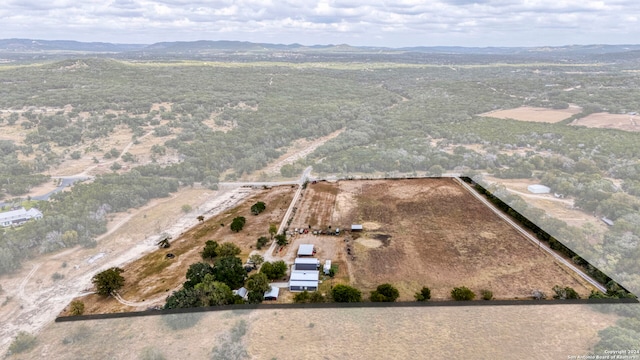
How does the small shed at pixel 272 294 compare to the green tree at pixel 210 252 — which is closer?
the small shed at pixel 272 294

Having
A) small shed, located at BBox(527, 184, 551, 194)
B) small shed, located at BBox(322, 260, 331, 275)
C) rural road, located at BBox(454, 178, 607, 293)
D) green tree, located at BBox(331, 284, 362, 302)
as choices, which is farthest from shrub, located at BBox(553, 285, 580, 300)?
small shed, located at BBox(527, 184, 551, 194)

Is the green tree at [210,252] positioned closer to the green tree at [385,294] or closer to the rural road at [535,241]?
the green tree at [385,294]

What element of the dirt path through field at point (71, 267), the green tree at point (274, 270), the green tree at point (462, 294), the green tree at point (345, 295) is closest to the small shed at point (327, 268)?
the green tree at point (274, 270)

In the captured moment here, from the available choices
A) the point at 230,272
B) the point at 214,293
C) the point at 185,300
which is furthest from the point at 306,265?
the point at 185,300

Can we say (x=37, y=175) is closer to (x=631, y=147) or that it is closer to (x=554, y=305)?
(x=554, y=305)

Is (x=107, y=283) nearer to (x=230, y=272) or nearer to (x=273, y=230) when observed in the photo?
(x=230, y=272)

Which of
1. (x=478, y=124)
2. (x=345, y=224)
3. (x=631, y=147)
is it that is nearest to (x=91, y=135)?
(x=345, y=224)
